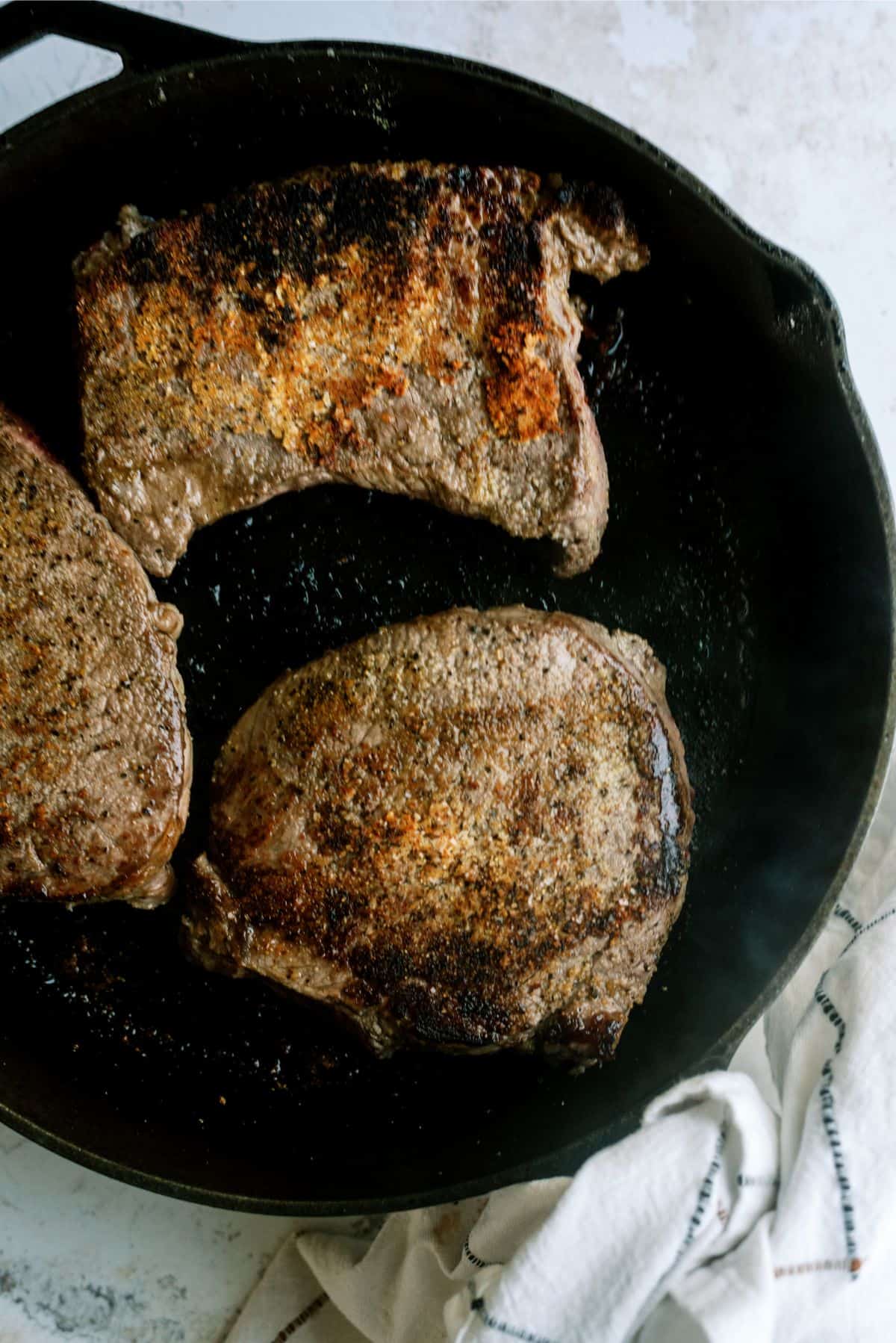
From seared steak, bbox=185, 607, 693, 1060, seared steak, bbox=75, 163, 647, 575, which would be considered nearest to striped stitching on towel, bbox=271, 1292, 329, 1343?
seared steak, bbox=185, 607, 693, 1060

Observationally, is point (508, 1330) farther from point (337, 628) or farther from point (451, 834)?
point (337, 628)

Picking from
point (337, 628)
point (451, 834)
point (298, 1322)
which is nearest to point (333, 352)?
point (337, 628)

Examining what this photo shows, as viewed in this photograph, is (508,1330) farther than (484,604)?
No

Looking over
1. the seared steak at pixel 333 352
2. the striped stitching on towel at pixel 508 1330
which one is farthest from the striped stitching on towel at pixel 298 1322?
the seared steak at pixel 333 352

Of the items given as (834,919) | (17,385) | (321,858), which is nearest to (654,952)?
(834,919)

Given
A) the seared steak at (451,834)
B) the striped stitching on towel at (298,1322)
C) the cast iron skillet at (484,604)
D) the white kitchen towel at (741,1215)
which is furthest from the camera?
the striped stitching on towel at (298,1322)

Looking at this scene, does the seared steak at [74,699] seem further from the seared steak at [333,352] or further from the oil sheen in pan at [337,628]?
the oil sheen in pan at [337,628]

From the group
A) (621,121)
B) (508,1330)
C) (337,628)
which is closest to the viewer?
(508,1330)
